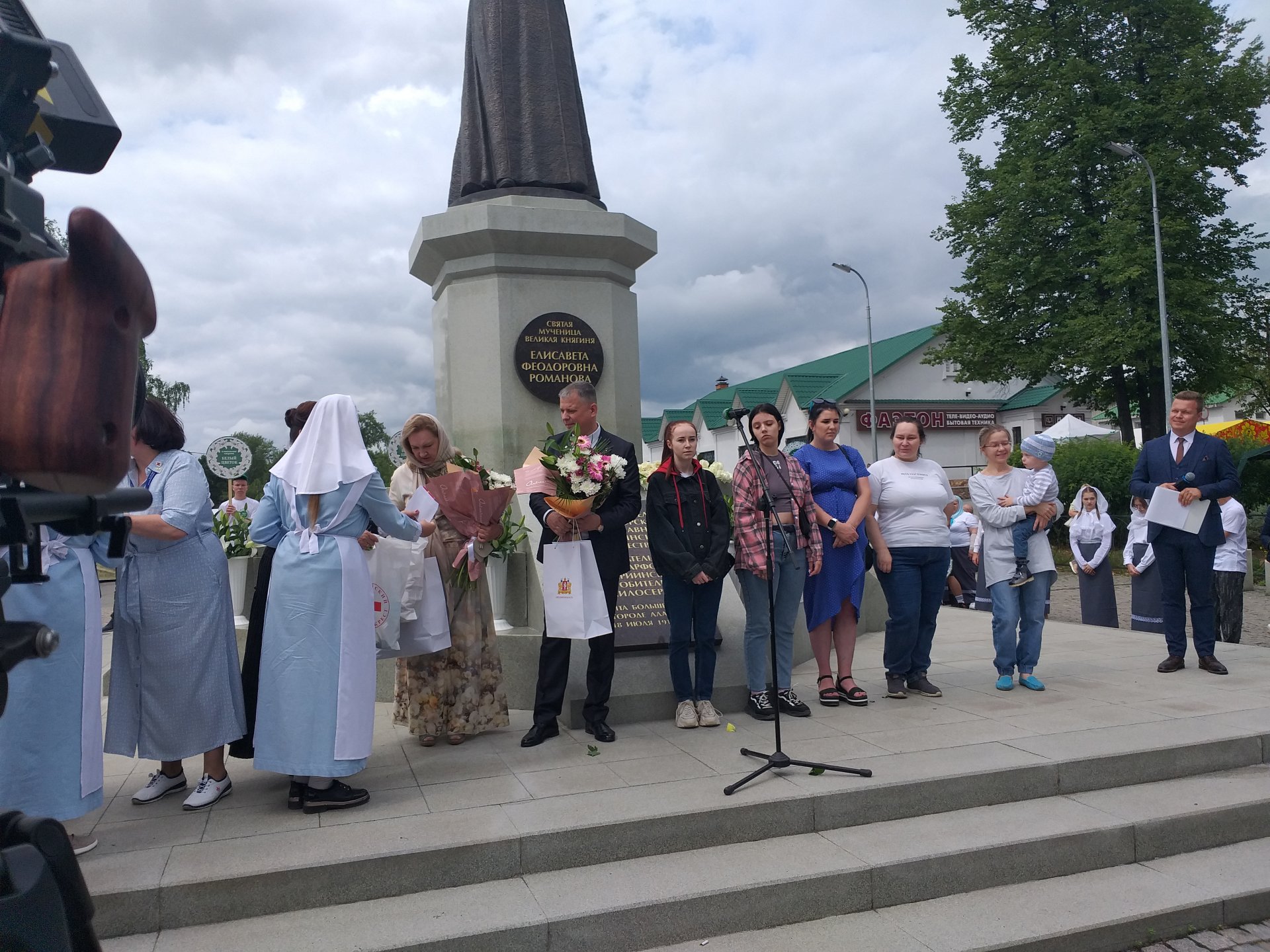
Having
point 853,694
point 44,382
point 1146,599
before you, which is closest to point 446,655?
point 853,694

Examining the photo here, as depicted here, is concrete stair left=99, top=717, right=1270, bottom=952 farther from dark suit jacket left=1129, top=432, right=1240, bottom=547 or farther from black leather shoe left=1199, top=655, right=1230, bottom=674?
dark suit jacket left=1129, top=432, right=1240, bottom=547

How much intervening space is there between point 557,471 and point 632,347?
10.3 ft

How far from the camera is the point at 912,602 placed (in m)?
6.23

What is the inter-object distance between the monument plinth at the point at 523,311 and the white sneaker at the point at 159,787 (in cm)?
349

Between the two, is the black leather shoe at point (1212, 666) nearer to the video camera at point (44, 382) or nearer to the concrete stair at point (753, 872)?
the concrete stair at point (753, 872)

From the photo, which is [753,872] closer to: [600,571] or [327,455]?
[600,571]

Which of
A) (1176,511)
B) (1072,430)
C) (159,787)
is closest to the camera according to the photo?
(159,787)

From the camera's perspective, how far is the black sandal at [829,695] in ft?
20.0

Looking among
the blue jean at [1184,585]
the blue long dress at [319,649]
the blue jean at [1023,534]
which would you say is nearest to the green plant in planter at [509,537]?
the blue long dress at [319,649]

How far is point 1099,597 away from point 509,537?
6.93 metres

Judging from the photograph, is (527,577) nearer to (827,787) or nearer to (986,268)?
(827,787)

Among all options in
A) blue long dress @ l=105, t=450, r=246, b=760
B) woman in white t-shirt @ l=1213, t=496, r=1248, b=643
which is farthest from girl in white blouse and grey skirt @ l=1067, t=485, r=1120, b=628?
blue long dress @ l=105, t=450, r=246, b=760

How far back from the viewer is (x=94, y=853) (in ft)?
12.5

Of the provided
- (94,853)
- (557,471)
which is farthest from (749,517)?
(94,853)
